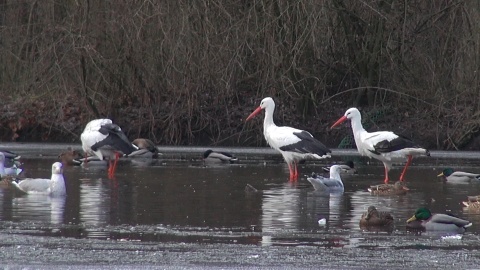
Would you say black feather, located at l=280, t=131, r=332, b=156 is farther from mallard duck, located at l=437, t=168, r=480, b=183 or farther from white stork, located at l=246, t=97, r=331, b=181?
mallard duck, located at l=437, t=168, r=480, b=183

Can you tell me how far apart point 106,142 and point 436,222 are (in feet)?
30.2

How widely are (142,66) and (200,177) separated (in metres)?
8.59

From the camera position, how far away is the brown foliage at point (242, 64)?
2619 cm

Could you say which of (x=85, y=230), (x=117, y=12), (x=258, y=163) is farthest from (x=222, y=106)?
(x=85, y=230)

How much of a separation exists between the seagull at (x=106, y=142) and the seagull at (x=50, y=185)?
4.32 metres

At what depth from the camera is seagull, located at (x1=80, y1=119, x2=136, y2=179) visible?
20141 millimetres

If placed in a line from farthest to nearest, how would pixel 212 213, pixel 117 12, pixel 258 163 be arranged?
pixel 117 12
pixel 258 163
pixel 212 213

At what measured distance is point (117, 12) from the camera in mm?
26062

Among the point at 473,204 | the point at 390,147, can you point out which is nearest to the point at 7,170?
the point at 390,147

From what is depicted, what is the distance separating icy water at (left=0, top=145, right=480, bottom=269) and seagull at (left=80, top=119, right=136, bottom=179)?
20.5 inches

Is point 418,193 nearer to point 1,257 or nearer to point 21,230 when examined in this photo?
point 21,230

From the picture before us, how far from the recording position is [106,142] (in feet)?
66.3

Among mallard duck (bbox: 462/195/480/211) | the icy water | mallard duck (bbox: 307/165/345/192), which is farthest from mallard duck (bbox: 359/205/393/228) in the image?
mallard duck (bbox: 307/165/345/192)

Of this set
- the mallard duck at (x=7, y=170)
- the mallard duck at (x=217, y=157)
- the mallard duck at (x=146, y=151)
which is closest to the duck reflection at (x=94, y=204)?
the mallard duck at (x=7, y=170)
